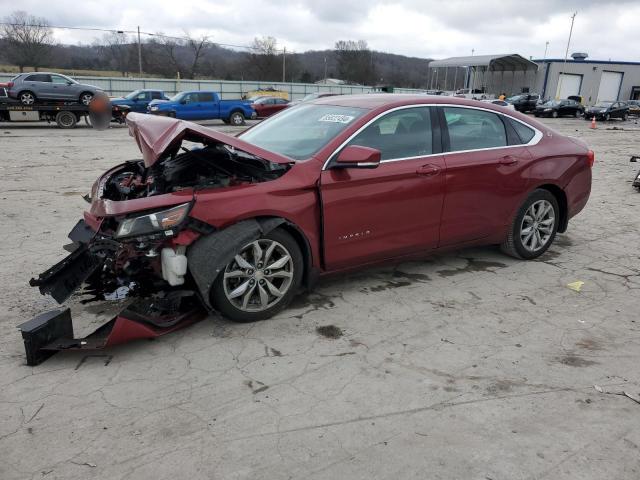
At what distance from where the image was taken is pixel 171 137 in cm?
348

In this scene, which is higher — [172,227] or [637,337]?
[172,227]

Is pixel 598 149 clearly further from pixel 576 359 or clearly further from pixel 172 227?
pixel 172 227

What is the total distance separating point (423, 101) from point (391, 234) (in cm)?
126

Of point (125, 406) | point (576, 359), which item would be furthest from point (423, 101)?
point (125, 406)

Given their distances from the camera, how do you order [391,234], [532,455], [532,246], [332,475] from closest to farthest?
[332,475], [532,455], [391,234], [532,246]

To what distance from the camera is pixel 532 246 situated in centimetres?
531

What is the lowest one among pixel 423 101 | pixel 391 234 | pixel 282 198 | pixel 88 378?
pixel 88 378

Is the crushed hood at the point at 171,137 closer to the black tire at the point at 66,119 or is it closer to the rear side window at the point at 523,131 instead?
the rear side window at the point at 523,131

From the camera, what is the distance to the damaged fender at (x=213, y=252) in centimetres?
342

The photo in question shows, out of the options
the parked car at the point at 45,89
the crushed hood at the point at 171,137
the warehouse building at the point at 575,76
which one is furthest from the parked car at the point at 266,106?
the warehouse building at the point at 575,76

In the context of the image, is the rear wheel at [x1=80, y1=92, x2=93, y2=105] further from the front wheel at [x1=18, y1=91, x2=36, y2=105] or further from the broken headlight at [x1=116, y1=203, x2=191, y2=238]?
the broken headlight at [x1=116, y1=203, x2=191, y2=238]

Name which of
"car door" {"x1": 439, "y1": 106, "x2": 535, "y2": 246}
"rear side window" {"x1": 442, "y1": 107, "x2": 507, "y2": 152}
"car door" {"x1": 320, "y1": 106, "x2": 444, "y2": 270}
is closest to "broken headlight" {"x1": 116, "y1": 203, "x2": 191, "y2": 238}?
"car door" {"x1": 320, "y1": 106, "x2": 444, "y2": 270}

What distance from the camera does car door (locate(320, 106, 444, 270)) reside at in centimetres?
393

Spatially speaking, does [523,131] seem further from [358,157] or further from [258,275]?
[258,275]
